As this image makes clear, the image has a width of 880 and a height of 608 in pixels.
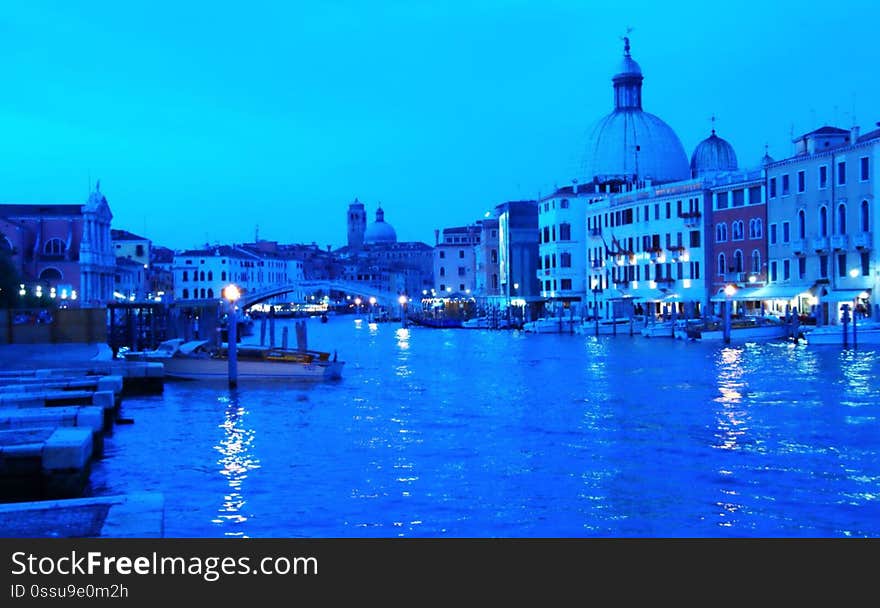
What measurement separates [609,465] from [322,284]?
69.5 metres

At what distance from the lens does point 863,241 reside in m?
37.9

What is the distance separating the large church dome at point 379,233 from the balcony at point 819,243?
144 meters

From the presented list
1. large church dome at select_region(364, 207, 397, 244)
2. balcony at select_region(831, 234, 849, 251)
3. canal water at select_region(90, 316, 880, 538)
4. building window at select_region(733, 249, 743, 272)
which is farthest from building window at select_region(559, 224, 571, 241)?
large church dome at select_region(364, 207, 397, 244)

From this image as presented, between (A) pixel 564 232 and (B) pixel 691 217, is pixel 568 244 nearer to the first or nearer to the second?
(A) pixel 564 232

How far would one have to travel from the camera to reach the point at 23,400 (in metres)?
14.9

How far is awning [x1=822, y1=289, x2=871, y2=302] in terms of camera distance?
3861 centimetres

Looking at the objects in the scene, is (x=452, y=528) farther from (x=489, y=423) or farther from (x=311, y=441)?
(x=489, y=423)

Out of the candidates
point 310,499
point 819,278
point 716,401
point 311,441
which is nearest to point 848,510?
point 310,499

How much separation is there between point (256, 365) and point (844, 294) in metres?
22.4

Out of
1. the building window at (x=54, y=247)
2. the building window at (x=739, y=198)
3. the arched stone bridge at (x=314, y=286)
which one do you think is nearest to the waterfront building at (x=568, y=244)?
the building window at (x=739, y=198)

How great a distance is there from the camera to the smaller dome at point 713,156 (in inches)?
2744

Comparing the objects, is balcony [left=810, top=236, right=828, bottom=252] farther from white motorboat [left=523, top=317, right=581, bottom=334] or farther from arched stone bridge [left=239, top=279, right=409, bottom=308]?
arched stone bridge [left=239, top=279, right=409, bottom=308]

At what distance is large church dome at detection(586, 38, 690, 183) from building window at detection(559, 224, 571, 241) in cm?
527

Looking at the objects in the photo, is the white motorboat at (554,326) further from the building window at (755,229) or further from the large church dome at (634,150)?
the large church dome at (634,150)
